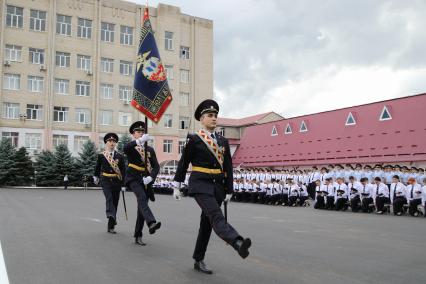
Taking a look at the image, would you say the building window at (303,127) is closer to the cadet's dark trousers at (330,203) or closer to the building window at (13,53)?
the cadet's dark trousers at (330,203)

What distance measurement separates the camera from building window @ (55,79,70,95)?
4856 centimetres

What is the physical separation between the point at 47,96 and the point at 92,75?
525 cm

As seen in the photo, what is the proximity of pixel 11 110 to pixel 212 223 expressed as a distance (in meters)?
45.0

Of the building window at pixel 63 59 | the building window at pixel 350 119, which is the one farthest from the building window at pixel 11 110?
the building window at pixel 350 119

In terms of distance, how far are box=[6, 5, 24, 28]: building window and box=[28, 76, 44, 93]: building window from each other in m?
5.25

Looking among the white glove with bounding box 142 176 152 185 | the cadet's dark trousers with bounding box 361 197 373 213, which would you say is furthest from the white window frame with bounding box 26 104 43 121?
the white glove with bounding box 142 176 152 185

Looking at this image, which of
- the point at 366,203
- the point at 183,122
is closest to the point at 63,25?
the point at 183,122

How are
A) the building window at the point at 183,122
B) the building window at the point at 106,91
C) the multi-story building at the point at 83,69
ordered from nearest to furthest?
the multi-story building at the point at 83,69 → the building window at the point at 106,91 → the building window at the point at 183,122

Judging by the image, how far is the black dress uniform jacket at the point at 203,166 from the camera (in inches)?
242

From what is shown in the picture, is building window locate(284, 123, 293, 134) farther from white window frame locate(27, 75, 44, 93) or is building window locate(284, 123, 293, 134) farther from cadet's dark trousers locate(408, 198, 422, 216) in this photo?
Answer: cadet's dark trousers locate(408, 198, 422, 216)

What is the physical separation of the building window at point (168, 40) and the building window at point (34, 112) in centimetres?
1539

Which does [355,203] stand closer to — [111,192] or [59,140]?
[111,192]

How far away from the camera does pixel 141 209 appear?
26.8 ft

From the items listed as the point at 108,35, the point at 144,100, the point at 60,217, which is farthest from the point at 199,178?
the point at 108,35
